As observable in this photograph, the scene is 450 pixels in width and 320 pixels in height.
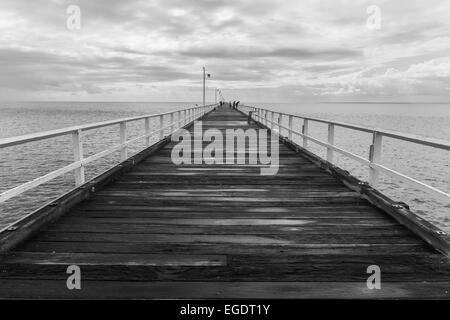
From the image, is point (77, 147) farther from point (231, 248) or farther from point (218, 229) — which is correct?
point (231, 248)

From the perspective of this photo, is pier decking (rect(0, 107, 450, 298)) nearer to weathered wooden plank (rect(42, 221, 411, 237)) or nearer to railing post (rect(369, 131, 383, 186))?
weathered wooden plank (rect(42, 221, 411, 237))

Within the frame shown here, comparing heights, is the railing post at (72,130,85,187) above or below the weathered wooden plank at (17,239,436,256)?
above

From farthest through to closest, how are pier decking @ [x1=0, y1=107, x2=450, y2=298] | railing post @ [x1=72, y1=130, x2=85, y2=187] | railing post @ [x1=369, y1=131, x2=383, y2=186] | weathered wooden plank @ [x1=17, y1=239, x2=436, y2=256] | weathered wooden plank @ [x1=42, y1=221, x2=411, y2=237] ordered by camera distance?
1. railing post @ [x1=369, y1=131, x2=383, y2=186]
2. railing post @ [x1=72, y1=130, x2=85, y2=187]
3. weathered wooden plank @ [x1=42, y1=221, x2=411, y2=237]
4. weathered wooden plank @ [x1=17, y1=239, x2=436, y2=256]
5. pier decking @ [x1=0, y1=107, x2=450, y2=298]

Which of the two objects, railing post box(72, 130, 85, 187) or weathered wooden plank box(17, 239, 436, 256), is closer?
weathered wooden plank box(17, 239, 436, 256)

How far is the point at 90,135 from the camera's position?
1816 inches

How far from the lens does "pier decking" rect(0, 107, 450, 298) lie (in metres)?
3.03

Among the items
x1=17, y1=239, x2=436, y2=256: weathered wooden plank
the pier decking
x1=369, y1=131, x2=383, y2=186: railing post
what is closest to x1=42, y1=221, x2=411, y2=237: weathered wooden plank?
the pier decking

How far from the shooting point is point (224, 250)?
151 inches

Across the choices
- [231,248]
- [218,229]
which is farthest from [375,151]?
[231,248]

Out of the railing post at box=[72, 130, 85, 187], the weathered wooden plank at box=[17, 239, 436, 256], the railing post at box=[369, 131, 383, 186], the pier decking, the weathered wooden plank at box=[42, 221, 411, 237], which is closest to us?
the pier decking

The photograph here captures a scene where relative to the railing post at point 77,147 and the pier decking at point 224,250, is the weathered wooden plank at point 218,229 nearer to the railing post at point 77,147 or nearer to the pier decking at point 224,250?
the pier decking at point 224,250

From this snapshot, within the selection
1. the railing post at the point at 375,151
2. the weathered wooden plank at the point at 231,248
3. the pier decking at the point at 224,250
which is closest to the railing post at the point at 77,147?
the pier decking at the point at 224,250
